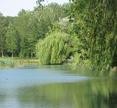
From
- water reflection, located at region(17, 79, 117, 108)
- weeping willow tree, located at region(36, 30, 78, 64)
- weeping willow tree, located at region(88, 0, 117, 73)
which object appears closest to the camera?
weeping willow tree, located at region(88, 0, 117, 73)

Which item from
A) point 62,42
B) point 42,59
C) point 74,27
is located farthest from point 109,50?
point 42,59

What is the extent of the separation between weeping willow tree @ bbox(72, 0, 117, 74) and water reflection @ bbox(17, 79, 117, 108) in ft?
7.80

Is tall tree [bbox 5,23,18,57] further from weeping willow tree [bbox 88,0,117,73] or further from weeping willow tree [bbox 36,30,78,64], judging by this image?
weeping willow tree [bbox 88,0,117,73]

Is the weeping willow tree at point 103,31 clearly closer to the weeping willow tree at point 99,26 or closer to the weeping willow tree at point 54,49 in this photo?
the weeping willow tree at point 99,26

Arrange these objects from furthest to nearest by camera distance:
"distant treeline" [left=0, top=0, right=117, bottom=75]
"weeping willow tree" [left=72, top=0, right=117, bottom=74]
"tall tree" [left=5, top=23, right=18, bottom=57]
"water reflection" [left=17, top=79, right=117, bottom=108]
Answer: "tall tree" [left=5, top=23, right=18, bottom=57]
"water reflection" [left=17, top=79, right=117, bottom=108]
"distant treeline" [left=0, top=0, right=117, bottom=75]
"weeping willow tree" [left=72, top=0, right=117, bottom=74]

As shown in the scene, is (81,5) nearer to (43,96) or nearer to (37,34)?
(43,96)

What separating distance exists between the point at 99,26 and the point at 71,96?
7.35 m

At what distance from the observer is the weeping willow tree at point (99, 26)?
29.9 ft

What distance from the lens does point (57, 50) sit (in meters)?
30.4

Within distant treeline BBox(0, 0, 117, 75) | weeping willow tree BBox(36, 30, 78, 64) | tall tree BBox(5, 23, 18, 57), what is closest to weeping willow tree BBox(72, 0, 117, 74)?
distant treeline BBox(0, 0, 117, 75)

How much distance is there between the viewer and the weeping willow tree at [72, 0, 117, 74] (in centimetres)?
912

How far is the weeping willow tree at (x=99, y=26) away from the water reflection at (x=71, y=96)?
7.80 ft

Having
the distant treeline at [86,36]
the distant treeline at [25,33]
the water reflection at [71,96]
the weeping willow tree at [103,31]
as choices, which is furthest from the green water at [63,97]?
the distant treeline at [25,33]

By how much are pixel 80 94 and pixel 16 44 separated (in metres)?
42.4
